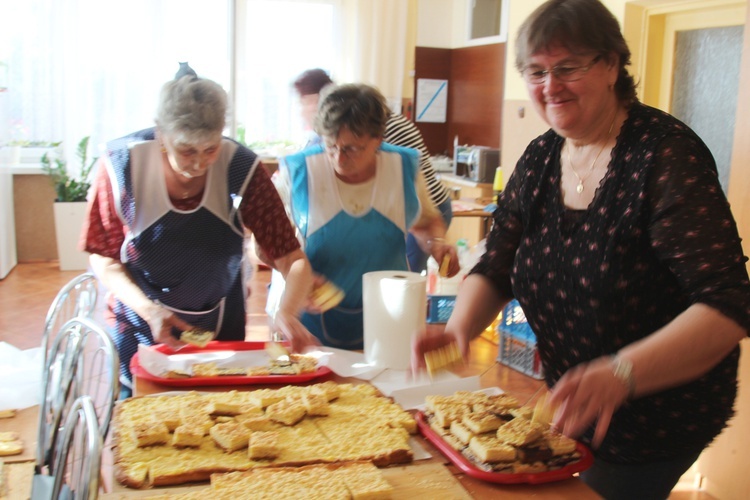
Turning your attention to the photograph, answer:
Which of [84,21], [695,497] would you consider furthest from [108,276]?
[84,21]

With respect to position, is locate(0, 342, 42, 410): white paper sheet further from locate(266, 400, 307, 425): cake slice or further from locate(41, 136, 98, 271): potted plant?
locate(41, 136, 98, 271): potted plant

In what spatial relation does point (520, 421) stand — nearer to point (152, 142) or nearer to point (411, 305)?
point (411, 305)

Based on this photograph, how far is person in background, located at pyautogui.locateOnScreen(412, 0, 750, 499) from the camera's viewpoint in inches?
46.3

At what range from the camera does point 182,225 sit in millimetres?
2053

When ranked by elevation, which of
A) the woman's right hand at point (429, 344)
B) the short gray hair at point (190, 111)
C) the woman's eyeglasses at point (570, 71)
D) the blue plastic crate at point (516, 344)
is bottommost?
the blue plastic crate at point (516, 344)

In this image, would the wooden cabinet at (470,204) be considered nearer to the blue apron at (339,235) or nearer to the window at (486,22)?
the window at (486,22)

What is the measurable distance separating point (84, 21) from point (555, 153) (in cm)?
605

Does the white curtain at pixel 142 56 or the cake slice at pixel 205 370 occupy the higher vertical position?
the white curtain at pixel 142 56

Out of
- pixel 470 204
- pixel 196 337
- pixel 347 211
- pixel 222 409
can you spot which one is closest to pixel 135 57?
pixel 470 204

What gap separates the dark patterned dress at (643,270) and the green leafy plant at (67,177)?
19.1 feet

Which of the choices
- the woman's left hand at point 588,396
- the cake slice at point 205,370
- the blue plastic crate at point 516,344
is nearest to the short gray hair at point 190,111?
the cake slice at point 205,370

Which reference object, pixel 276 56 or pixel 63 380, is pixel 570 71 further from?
pixel 276 56

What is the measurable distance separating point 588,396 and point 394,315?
84 centimetres

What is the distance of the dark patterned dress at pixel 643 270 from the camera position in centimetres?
121
